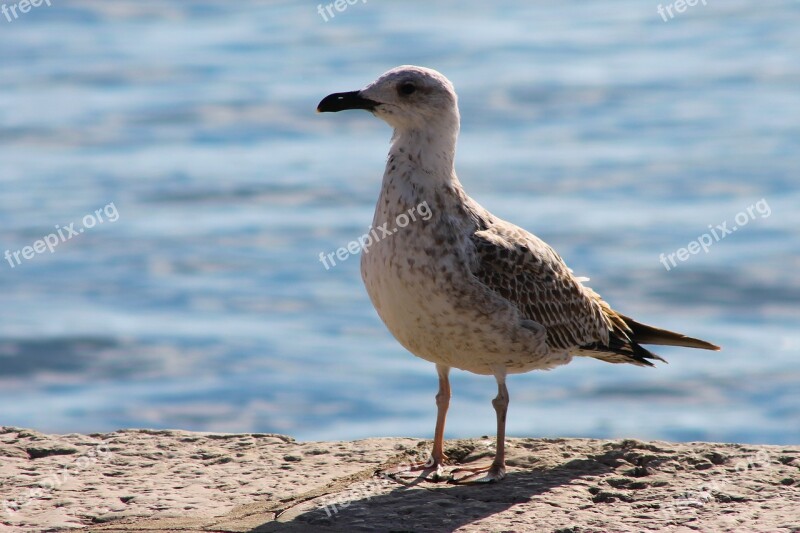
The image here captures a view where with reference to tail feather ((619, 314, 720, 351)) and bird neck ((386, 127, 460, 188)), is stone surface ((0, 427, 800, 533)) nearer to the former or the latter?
tail feather ((619, 314, 720, 351))

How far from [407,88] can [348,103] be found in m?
0.31

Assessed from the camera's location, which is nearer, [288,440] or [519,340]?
[519,340]

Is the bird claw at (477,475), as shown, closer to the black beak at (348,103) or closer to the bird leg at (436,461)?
the bird leg at (436,461)

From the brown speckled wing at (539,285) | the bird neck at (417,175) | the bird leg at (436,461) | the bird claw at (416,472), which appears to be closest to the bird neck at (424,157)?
the bird neck at (417,175)

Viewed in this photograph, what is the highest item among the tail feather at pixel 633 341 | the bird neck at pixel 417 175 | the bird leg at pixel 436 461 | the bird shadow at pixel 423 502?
the bird neck at pixel 417 175

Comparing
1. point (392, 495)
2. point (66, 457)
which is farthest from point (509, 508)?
point (66, 457)

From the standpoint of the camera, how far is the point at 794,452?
23.1 feet

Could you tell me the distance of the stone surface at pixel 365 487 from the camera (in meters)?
6.00

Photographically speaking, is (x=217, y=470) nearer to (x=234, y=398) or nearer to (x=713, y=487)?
(x=713, y=487)

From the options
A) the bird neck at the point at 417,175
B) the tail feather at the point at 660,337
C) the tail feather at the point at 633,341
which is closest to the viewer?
the bird neck at the point at 417,175

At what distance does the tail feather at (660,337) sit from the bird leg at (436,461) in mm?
1311

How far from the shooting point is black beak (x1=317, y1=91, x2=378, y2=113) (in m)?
6.96

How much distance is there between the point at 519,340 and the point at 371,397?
757 centimetres

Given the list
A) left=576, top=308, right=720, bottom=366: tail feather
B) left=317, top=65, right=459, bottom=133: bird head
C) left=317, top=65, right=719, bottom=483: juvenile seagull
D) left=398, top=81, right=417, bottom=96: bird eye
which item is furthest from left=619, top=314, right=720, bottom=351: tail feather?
left=398, top=81, right=417, bottom=96: bird eye
